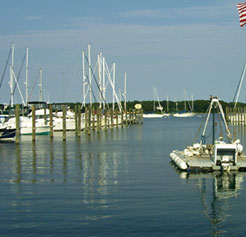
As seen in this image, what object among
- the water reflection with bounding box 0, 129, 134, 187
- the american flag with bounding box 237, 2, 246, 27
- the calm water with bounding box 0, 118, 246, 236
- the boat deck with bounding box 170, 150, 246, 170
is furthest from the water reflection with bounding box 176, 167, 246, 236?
the american flag with bounding box 237, 2, 246, 27

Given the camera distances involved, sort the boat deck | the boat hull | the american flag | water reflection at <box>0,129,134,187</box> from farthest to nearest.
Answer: the boat hull
the american flag
the boat deck
water reflection at <box>0,129,134,187</box>

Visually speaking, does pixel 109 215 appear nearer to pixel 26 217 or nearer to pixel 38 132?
pixel 26 217

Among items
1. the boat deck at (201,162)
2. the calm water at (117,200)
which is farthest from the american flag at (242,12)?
the calm water at (117,200)

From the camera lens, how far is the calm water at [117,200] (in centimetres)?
1945

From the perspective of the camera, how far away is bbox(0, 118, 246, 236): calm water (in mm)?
19453

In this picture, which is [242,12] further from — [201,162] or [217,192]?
[217,192]

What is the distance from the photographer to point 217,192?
85.6ft

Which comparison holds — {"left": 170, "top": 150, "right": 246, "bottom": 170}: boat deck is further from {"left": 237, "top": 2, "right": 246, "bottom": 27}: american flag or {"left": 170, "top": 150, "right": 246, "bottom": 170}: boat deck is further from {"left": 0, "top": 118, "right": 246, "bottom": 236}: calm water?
{"left": 237, "top": 2, "right": 246, "bottom": 27}: american flag

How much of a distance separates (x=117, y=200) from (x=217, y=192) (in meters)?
4.96

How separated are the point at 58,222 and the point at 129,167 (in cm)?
1656

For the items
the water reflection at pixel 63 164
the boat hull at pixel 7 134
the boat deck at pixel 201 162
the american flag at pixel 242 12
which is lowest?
the water reflection at pixel 63 164

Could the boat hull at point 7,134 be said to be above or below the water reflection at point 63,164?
above

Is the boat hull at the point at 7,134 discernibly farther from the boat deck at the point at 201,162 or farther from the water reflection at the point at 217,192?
the water reflection at the point at 217,192

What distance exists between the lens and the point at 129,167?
36594 mm
